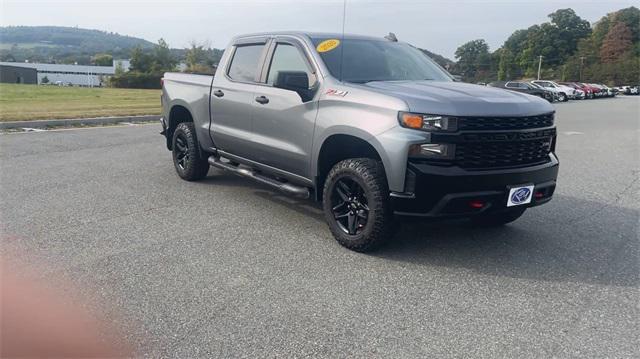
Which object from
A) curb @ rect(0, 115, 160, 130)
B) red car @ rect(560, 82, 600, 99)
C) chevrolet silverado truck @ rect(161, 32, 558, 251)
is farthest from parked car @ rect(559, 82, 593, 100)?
chevrolet silverado truck @ rect(161, 32, 558, 251)

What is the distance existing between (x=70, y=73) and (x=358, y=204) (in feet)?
379

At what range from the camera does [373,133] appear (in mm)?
4145

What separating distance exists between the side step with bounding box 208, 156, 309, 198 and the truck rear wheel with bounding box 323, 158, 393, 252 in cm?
42

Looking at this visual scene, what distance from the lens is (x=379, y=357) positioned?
2850 mm

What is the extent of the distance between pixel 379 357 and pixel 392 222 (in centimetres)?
155

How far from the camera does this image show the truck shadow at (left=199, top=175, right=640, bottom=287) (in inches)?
164

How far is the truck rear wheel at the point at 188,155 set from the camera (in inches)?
267

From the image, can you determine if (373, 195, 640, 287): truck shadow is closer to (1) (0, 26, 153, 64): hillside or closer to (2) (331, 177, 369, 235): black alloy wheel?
(2) (331, 177, 369, 235): black alloy wheel

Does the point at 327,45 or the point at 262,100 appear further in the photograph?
the point at 262,100

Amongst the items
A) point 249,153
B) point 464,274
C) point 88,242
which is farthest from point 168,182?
point 464,274

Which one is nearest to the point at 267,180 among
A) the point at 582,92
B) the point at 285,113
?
the point at 285,113

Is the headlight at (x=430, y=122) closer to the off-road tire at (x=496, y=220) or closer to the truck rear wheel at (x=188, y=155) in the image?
the off-road tire at (x=496, y=220)

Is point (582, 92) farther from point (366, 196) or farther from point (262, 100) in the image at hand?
point (366, 196)

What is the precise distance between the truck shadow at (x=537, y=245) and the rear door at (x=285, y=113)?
770 millimetres
